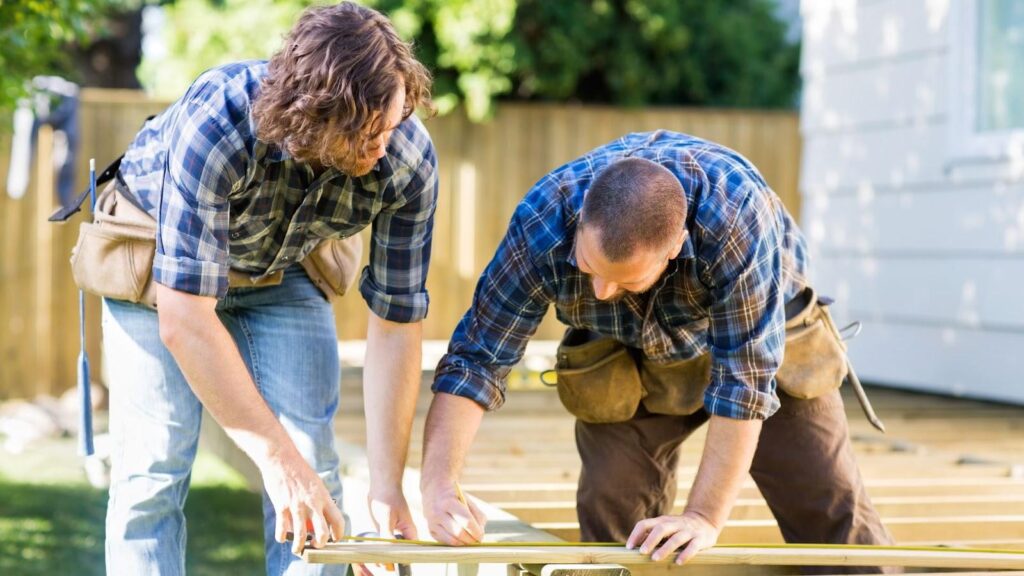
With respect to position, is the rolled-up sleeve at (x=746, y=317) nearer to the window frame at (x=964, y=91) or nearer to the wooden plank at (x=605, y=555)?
the wooden plank at (x=605, y=555)

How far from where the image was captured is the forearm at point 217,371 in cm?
200

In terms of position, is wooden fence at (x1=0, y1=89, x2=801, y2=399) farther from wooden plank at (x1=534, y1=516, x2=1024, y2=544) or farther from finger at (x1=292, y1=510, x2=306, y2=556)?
finger at (x1=292, y1=510, x2=306, y2=556)

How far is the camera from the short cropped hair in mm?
2117

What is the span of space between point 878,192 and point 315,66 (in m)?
4.52

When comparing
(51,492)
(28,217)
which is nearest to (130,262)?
(51,492)

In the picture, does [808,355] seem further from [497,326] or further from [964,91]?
[964,91]

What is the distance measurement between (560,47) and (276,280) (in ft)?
22.5

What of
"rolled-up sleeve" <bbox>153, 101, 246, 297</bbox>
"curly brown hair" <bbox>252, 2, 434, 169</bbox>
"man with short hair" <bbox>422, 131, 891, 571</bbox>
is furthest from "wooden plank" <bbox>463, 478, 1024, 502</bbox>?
"curly brown hair" <bbox>252, 2, 434, 169</bbox>

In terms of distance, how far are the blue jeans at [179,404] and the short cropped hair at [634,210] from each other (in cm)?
65

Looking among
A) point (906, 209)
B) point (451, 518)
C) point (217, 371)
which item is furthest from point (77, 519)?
point (906, 209)

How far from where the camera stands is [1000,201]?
503cm

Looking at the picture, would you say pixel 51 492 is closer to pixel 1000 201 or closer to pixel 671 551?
pixel 671 551

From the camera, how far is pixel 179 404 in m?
2.31

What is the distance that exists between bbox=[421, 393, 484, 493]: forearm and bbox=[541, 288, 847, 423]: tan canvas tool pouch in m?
0.42
